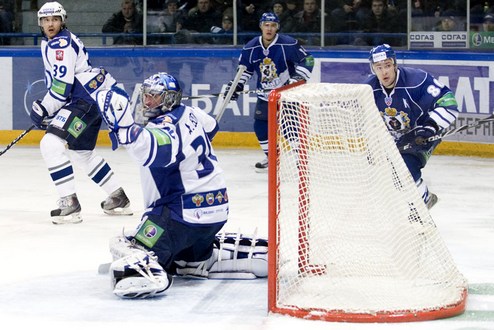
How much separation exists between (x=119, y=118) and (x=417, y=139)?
1.79m

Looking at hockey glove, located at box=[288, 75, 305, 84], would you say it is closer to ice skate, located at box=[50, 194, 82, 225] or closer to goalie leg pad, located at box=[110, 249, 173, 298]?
ice skate, located at box=[50, 194, 82, 225]

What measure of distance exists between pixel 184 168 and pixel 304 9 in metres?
5.24

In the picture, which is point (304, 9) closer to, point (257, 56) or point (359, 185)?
point (257, 56)

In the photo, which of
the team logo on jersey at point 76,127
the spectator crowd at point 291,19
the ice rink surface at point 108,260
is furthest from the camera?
the spectator crowd at point 291,19

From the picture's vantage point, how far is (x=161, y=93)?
4.64m

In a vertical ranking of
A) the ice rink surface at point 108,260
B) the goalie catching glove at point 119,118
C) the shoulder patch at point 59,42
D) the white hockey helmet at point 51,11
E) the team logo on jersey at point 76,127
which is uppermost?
the white hockey helmet at point 51,11

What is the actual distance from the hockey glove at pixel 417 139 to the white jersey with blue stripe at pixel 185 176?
4.16ft

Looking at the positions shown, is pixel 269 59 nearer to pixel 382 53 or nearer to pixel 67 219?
pixel 67 219

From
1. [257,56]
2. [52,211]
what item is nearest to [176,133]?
[52,211]

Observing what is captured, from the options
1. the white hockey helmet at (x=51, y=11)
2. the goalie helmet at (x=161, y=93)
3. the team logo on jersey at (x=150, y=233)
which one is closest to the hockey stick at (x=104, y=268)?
the team logo on jersey at (x=150, y=233)

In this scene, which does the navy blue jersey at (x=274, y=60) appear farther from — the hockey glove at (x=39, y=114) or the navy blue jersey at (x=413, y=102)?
the navy blue jersey at (x=413, y=102)

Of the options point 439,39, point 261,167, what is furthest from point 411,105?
point 439,39

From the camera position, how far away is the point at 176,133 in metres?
4.54

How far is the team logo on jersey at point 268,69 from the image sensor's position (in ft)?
27.7
